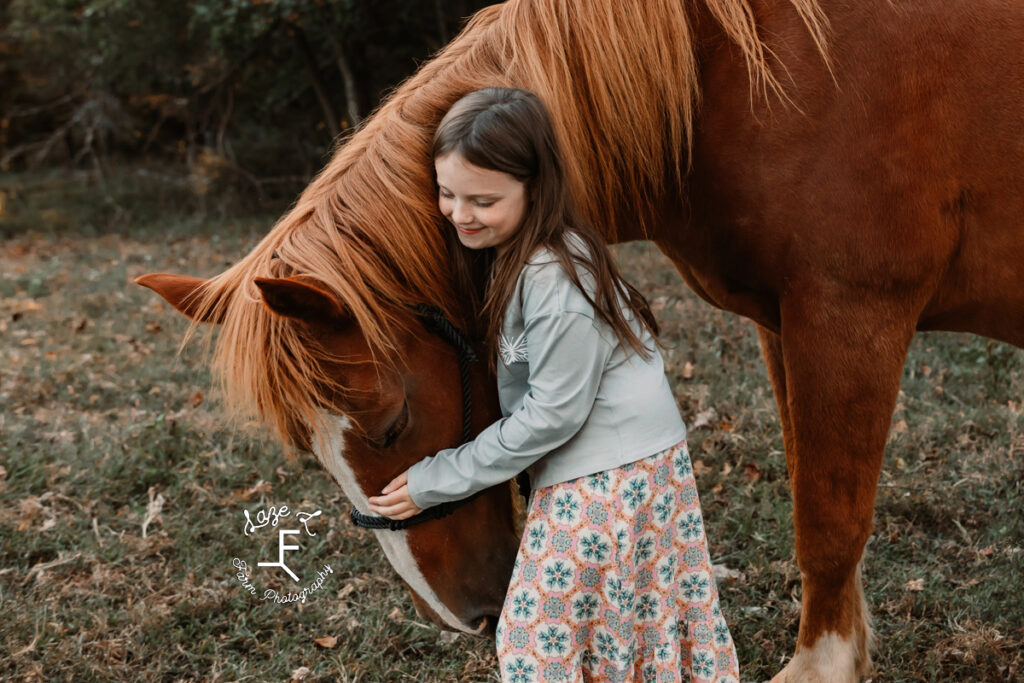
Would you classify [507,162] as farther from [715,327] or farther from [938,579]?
[715,327]

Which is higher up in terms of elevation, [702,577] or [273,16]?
[273,16]

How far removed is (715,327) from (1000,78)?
3.17 m

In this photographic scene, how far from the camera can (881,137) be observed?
1806 millimetres

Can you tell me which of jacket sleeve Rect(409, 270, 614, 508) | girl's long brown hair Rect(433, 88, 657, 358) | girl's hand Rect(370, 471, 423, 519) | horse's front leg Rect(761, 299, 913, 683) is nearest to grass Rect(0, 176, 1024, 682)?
girl's hand Rect(370, 471, 423, 519)

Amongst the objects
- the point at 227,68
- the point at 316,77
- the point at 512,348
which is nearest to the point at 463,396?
the point at 512,348

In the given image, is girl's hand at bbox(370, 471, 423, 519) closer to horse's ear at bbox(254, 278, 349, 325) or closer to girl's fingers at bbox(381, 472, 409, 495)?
girl's fingers at bbox(381, 472, 409, 495)

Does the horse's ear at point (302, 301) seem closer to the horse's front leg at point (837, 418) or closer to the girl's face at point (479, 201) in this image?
the girl's face at point (479, 201)

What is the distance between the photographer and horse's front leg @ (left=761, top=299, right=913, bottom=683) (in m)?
1.85

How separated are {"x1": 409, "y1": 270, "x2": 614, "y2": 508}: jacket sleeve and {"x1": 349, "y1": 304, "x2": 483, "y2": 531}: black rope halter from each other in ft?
0.18

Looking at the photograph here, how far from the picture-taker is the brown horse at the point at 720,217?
1.66 m

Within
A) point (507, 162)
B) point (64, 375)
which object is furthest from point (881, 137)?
point (64, 375)

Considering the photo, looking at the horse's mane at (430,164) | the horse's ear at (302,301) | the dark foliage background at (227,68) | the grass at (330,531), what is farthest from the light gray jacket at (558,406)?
the dark foliage background at (227,68)

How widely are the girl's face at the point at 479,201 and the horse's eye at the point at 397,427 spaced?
0.35m

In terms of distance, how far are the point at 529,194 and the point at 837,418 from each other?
33.6 inches
